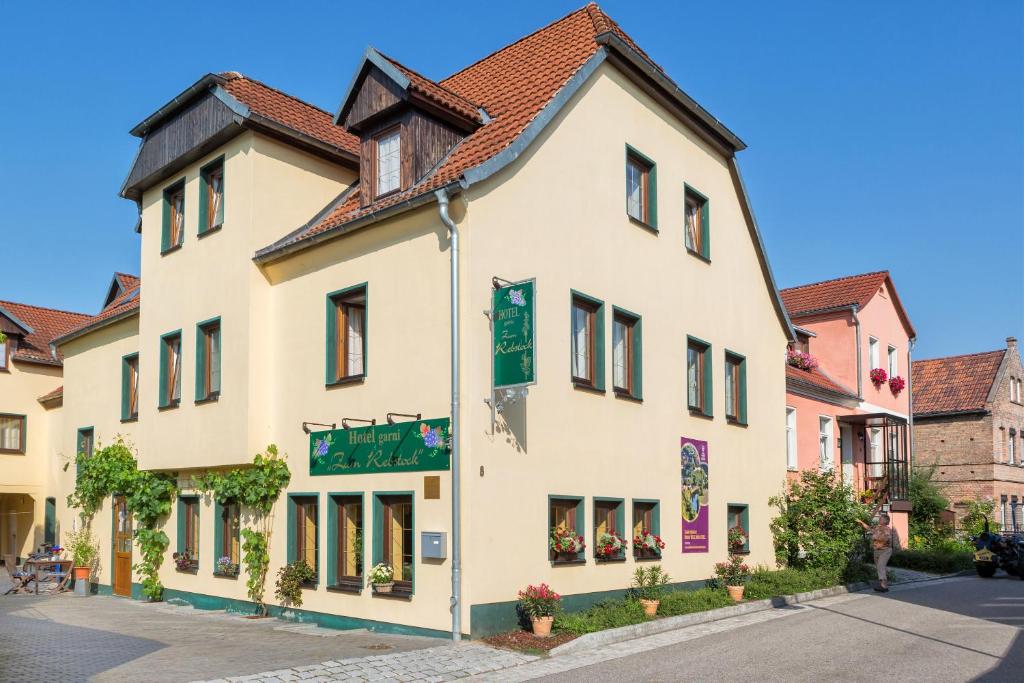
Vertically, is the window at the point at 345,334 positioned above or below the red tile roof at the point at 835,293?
below

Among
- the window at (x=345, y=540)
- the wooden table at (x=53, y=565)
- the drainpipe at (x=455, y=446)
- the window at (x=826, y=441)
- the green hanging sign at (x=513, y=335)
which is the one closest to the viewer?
the drainpipe at (x=455, y=446)

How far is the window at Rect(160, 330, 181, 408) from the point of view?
19125 millimetres

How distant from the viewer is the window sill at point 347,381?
15.1 metres

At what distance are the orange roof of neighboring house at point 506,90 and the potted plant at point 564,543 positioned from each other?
17.4 feet

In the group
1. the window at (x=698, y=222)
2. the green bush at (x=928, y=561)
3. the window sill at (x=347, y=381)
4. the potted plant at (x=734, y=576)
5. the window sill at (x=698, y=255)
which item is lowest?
the green bush at (x=928, y=561)

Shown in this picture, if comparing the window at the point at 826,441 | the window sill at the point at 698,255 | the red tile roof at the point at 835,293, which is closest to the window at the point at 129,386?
the window sill at the point at 698,255

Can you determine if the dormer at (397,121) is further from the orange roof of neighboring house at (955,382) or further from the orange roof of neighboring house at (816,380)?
the orange roof of neighboring house at (955,382)

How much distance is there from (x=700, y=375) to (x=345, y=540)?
25.2 feet

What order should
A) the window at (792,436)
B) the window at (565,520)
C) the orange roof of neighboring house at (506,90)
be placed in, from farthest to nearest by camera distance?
1. the window at (792,436)
2. the orange roof of neighboring house at (506,90)
3. the window at (565,520)

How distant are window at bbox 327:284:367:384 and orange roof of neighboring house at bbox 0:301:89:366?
62.2ft

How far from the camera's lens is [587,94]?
53.3ft

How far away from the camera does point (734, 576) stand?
58.4 ft

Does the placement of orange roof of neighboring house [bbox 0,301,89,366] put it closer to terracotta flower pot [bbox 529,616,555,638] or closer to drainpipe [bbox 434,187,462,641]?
drainpipe [bbox 434,187,462,641]

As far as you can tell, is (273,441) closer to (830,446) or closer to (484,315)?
(484,315)
